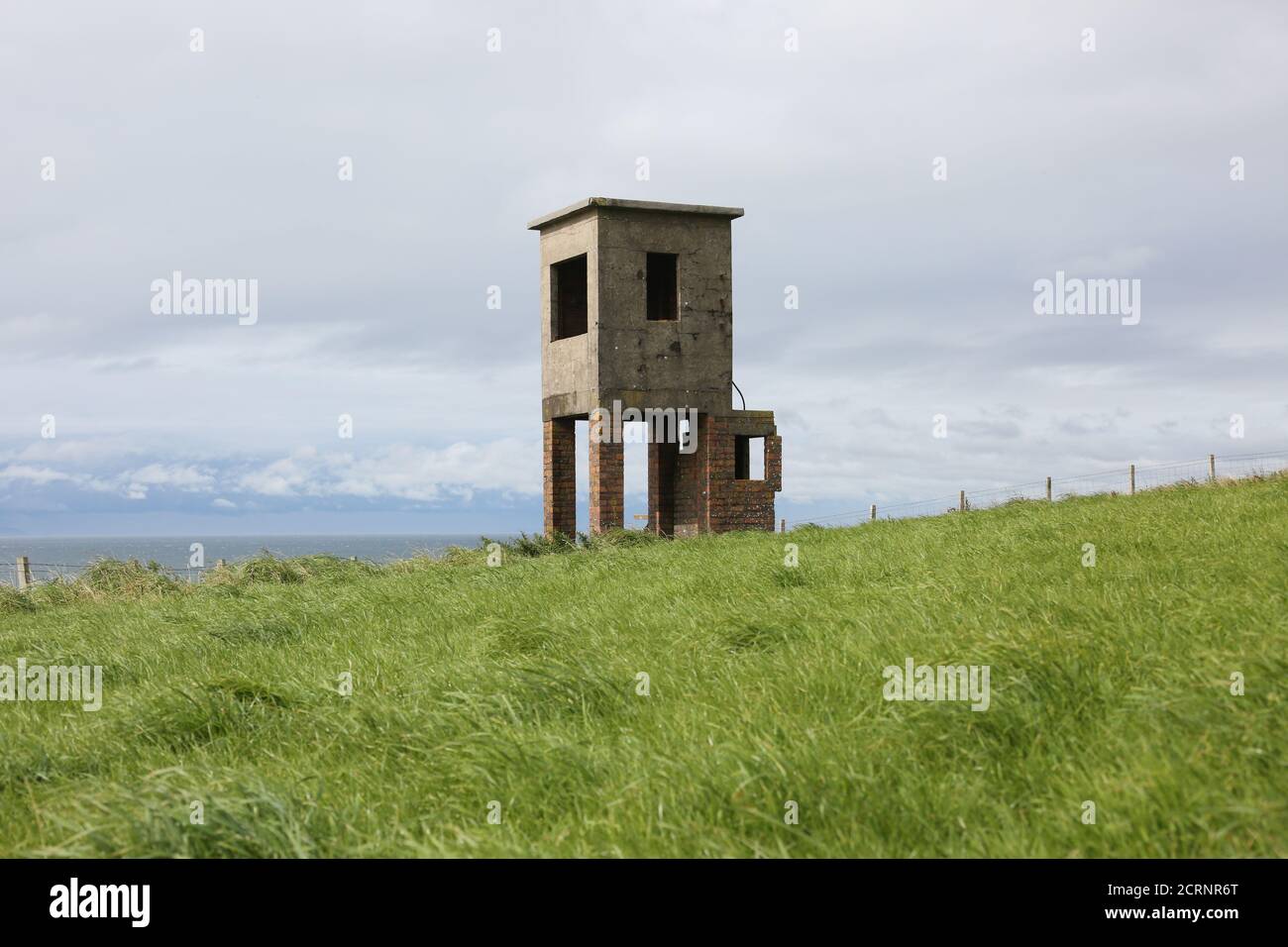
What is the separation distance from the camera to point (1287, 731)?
3.53 metres

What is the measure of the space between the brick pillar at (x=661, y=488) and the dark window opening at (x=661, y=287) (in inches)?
113

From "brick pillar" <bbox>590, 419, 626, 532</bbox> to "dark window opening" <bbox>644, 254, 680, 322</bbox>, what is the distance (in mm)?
3632

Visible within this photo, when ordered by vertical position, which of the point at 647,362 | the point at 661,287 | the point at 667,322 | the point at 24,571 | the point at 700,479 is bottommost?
the point at 24,571

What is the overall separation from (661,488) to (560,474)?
242 centimetres

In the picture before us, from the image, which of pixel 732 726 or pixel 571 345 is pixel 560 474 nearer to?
pixel 571 345

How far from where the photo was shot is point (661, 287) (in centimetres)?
2284

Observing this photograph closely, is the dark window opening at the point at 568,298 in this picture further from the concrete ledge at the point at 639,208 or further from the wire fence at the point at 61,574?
the wire fence at the point at 61,574

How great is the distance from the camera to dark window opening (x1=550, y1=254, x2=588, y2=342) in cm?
2189

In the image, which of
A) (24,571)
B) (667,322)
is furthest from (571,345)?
(24,571)

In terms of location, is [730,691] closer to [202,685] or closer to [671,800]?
[671,800]

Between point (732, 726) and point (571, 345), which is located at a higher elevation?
point (571, 345)

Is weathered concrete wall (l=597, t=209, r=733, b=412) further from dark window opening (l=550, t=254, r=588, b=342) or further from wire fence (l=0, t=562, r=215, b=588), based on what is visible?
wire fence (l=0, t=562, r=215, b=588)

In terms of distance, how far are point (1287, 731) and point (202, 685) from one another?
5424 mm

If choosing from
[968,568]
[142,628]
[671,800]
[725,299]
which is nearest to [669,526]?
[725,299]
